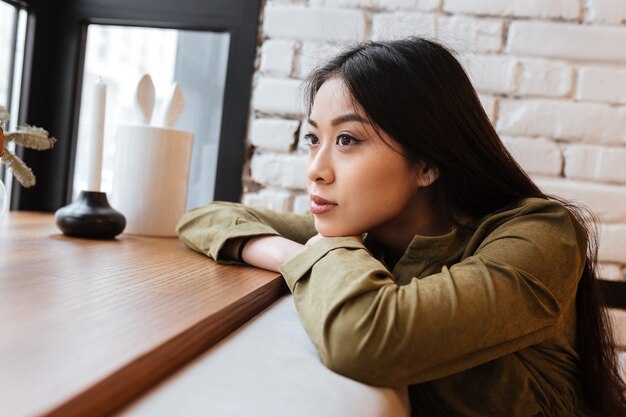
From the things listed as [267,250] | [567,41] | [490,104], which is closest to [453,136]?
[267,250]

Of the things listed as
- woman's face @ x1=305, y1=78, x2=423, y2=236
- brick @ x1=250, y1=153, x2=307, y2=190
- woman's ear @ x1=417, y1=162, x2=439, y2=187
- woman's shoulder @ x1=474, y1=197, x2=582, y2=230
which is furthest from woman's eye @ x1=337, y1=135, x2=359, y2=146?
brick @ x1=250, y1=153, x2=307, y2=190

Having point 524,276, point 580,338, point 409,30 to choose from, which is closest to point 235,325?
point 524,276

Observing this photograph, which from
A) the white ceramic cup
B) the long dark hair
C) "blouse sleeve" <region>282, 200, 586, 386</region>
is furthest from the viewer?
the white ceramic cup

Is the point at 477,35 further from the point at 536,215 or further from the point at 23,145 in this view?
the point at 23,145

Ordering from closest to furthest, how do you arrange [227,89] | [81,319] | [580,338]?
1. [81,319]
2. [580,338]
3. [227,89]

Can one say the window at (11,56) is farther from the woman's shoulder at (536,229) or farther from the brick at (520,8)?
the woman's shoulder at (536,229)

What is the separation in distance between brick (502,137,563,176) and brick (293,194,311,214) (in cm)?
47

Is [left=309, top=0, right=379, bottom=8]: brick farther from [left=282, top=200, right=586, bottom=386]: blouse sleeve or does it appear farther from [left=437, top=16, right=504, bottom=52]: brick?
[left=282, top=200, right=586, bottom=386]: blouse sleeve

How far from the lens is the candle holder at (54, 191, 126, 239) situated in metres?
1.14

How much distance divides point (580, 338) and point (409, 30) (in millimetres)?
765

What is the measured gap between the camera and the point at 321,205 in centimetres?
90

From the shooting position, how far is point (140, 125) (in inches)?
50.6

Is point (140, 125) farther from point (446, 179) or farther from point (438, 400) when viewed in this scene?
point (438, 400)

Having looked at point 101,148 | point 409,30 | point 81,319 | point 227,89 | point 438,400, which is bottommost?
point 438,400
